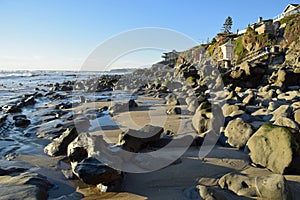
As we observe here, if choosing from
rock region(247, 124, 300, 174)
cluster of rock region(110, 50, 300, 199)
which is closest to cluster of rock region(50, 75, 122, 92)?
cluster of rock region(110, 50, 300, 199)

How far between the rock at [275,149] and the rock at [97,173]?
2.31 m

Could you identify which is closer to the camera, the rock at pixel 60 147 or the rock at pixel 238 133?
the rock at pixel 238 133

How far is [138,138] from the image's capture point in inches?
208

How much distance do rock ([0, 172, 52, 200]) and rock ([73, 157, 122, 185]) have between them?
55 cm

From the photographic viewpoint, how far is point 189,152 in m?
5.13

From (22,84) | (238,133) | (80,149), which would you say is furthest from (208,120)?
(22,84)

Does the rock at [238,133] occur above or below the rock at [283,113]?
below

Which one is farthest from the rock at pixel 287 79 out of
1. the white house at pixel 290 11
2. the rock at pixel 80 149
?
the white house at pixel 290 11

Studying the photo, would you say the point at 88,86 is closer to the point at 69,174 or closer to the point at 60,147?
the point at 60,147

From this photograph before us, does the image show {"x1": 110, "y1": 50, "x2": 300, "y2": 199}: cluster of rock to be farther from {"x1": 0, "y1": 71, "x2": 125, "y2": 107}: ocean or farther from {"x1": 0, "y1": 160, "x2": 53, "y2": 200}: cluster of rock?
{"x1": 0, "y1": 71, "x2": 125, "y2": 107}: ocean

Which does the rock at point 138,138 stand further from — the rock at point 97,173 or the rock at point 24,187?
the rock at point 24,187

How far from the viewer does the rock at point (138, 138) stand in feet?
16.6

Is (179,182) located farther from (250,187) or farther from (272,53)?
(272,53)

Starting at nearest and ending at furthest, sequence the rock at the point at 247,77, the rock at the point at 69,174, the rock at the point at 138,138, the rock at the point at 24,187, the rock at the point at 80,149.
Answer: the rock at the point at 24,187 < the rock at the point at 69,174 < the rock at the point at 80,149 < the rock at the point at 138,138 < the rock at the point at 247,77
